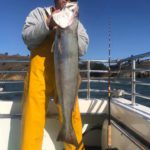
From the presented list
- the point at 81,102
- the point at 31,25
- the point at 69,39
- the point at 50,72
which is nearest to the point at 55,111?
the point at 81,102

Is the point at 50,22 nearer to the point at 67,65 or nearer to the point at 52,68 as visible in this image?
the point at 67,65

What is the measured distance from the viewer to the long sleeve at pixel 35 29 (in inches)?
167

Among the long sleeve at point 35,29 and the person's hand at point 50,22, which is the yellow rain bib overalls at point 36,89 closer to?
the long sleeve at point 35,29

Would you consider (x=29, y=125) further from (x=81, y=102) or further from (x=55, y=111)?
(x=81, y=102)

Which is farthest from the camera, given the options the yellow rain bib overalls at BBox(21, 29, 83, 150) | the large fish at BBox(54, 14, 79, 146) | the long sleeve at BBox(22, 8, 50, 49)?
the yellow rain bib overalls at BBox(21, 29, 83, 150)

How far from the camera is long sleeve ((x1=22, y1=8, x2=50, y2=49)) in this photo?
13.9 feet

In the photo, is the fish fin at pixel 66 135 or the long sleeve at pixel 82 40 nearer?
the fish fin at pixel 66 135

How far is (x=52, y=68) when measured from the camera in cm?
469

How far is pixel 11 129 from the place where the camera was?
18.2ft

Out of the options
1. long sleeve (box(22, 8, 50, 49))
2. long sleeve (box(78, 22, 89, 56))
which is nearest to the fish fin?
long sleeve (box(78, 22, 89, 56))

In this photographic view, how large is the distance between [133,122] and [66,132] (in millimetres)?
934

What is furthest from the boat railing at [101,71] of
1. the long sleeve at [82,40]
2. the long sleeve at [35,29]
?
the long sleeve at [35,29]

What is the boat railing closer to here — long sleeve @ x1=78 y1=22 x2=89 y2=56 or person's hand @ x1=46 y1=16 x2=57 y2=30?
long sleeve @ x1=78 y1=22 x2=89 y2=56

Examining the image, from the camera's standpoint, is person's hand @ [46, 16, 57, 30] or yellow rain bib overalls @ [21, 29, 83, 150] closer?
person's hand @ [46, 16, 57, 30]
